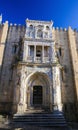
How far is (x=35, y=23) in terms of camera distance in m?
22.4

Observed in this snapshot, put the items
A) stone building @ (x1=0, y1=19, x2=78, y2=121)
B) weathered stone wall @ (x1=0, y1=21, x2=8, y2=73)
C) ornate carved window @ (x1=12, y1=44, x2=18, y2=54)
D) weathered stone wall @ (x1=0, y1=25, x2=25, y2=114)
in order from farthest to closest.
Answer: ornate carved window @ (x1=12, y1=44, x2=18, y2=54) < weathered stone wall @ (x1=0, y1=21, x2=8, y2=73) < weathered stone wall @ (x1=0, y1=25, x2=25, y2=114) < stone building @ (x1=0, y1=19, x2=78, y2=121)

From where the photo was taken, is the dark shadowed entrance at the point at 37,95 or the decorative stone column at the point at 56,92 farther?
the dark shadowed entrance at the point at 37,95

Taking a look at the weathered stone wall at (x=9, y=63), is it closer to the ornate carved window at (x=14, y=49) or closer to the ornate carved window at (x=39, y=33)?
the ornate carved window at (x=14, y=49)

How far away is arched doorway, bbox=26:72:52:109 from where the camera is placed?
17.3 metres

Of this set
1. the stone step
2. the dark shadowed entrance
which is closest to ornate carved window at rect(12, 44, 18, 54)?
the dark shadowed entrance

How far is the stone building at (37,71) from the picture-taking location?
1709 cm

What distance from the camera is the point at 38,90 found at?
18.3 metres

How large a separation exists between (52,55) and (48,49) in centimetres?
127

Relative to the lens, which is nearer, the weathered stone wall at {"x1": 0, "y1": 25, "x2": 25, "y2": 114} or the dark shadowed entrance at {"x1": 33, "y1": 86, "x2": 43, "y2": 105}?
the dark shadowed entrance at {"x1": 33, "y1": 86, "x2": 43, "y2": 105}

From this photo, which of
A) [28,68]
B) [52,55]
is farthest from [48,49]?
[28,68]

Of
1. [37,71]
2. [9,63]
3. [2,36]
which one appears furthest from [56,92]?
[2,36]

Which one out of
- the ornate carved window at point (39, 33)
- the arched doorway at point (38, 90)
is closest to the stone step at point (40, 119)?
the arched doorway at point (38, 90)

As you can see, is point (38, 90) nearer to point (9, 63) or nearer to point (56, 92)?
point (56, 92)

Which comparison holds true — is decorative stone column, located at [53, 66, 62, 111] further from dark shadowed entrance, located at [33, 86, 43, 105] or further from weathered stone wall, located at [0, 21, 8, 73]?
weathered stone wall, located at [0, 21, 8, 73]
